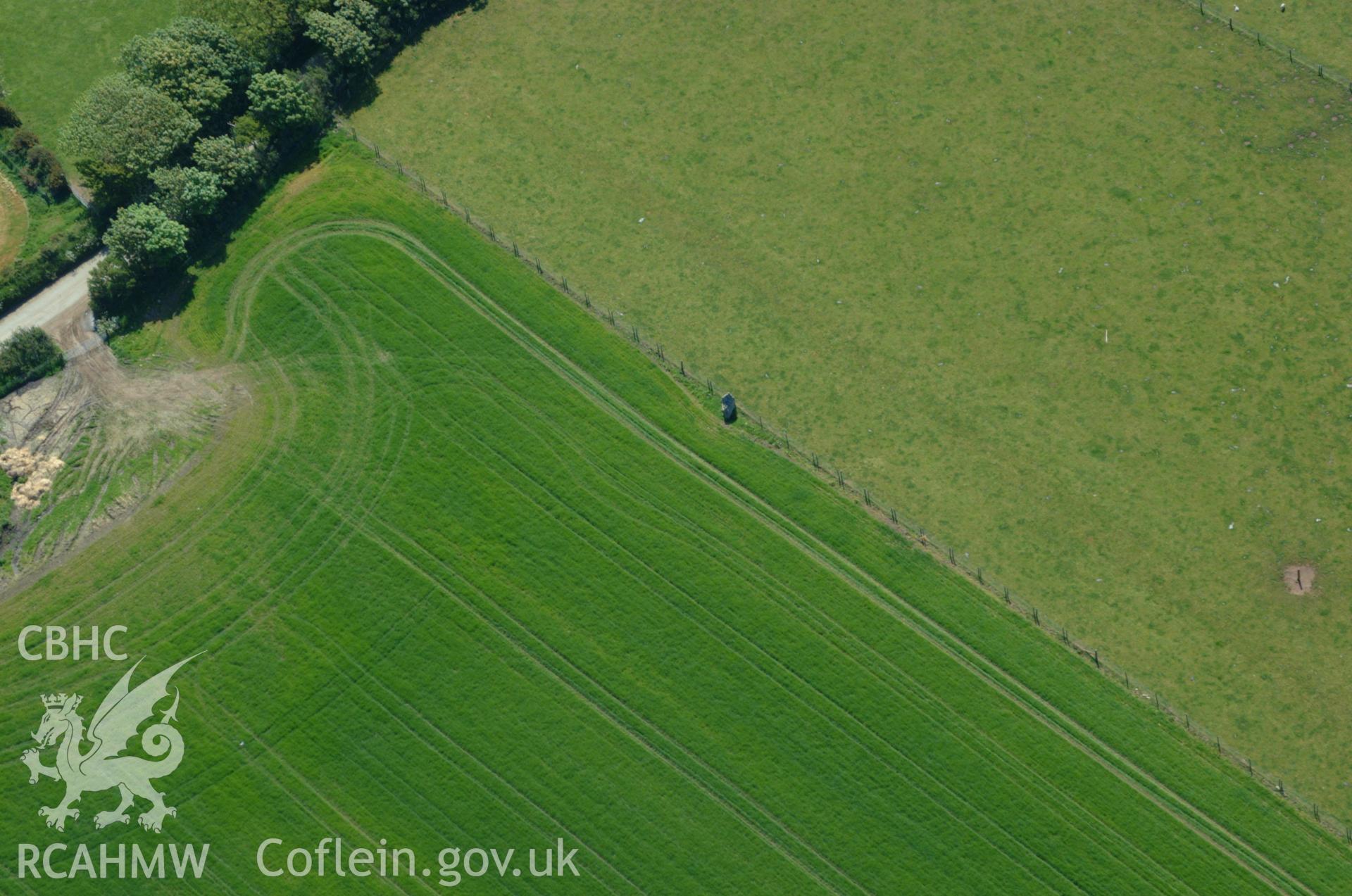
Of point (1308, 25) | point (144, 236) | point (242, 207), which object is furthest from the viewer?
point (1308, 25)

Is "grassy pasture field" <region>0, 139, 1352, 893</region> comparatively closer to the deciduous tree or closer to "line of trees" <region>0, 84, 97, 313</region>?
the deciduous tree

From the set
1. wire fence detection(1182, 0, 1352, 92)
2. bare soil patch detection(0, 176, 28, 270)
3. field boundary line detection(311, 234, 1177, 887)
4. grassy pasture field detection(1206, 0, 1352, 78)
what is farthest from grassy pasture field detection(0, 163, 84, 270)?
grassy pasture field detection(1206, 0, 1352, 78)

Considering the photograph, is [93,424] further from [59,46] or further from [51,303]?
[59,46]

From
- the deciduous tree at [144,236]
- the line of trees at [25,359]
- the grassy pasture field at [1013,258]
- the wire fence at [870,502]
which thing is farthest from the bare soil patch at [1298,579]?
the line of trees at [25,359]

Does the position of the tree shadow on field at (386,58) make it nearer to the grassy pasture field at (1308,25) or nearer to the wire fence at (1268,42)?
the wire fence at (1268,42)

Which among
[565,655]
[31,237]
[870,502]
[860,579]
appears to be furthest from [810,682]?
[31,237]

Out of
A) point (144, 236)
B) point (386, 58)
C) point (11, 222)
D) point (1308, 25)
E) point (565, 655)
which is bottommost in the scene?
point (565, 655)
